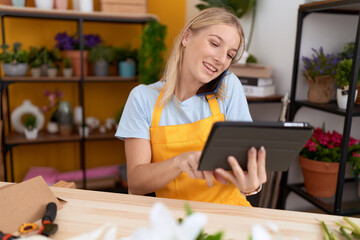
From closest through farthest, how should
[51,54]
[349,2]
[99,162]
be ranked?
[349,2] < [51,54] < [99,162]

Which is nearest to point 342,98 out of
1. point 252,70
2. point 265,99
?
point 265,99

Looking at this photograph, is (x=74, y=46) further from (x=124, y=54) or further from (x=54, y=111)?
(x=54, y=111)

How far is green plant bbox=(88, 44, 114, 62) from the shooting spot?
9.32 ft

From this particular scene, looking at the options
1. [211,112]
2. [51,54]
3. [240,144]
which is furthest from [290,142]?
[51,54]

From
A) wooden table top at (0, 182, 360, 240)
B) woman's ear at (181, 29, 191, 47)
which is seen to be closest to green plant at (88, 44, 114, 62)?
woman's ear at (181, 29, 191, 47)

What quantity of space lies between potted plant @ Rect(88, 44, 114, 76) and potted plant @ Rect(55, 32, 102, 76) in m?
0.06

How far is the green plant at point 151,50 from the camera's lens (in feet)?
8.98

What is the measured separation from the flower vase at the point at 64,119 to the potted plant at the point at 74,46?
0.29 metres

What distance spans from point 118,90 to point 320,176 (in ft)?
6.55

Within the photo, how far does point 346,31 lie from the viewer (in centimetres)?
217

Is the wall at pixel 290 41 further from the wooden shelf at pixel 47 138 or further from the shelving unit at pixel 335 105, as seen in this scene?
the wooden shelf at pixel 47 138

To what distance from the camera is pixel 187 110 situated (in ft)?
4.57

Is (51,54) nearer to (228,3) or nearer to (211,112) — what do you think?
(228,3)

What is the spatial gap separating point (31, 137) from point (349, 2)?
2.38 metres
